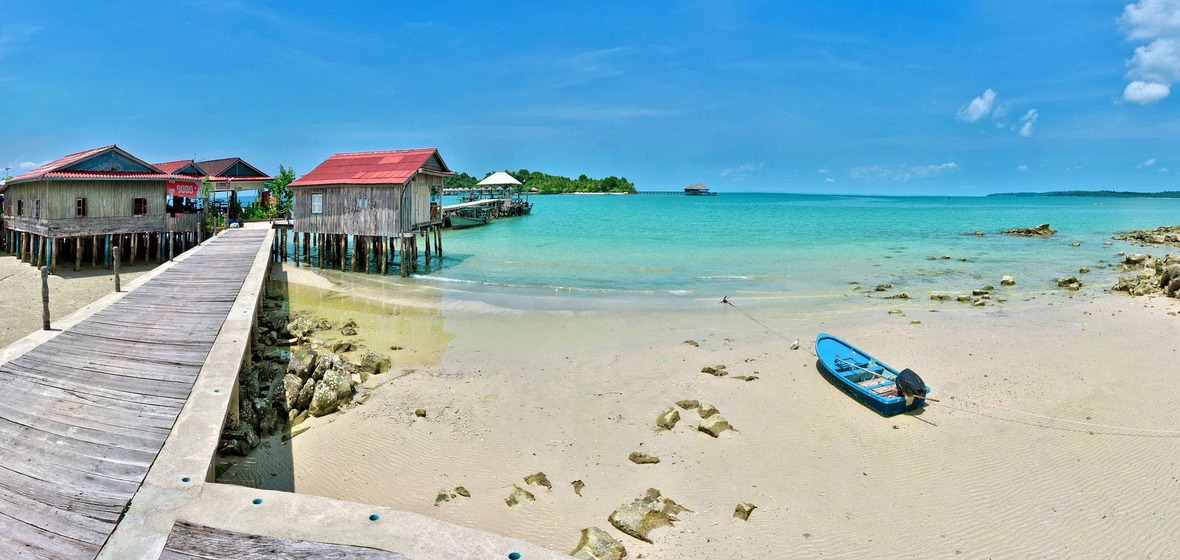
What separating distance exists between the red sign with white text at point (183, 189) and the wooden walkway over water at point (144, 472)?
1810 cm

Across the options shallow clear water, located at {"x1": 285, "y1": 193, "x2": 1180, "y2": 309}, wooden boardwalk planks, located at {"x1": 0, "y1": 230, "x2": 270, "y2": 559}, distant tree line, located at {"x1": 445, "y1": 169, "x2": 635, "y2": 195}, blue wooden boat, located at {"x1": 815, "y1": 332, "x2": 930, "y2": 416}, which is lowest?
blue wooden boat, located at {"x1": 815, "y1": 332, "x2": 930, "y2": 416}

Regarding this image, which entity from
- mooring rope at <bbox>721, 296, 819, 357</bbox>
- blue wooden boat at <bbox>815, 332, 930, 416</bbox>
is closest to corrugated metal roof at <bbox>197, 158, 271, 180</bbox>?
mooring rope at <bbox>721, 296, 819, 357</bbox>

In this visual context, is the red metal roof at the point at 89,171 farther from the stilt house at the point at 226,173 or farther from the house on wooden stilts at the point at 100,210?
the stilt house at the point at 226,173

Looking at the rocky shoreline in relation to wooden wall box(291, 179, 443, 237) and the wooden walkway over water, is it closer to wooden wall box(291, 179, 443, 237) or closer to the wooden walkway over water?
the wooden walkway over water

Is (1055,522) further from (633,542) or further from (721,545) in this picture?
(633,542)

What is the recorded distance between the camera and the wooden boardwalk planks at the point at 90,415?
15.0 feet

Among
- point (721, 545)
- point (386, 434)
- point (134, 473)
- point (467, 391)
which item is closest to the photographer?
point (134, 473)

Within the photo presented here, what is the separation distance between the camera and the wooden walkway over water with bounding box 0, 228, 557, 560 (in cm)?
424

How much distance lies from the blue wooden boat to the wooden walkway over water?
7.04 m

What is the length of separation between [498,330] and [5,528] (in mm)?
10280

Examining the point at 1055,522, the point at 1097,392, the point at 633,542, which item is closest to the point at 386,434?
the point at 633,542

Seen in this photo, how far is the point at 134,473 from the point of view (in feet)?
17.1

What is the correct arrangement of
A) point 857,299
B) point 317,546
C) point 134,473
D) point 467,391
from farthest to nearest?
1. point 857,299
2. point 467,391
3. point 134,473
4. point 317,546

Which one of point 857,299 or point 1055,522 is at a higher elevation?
point 857,299
